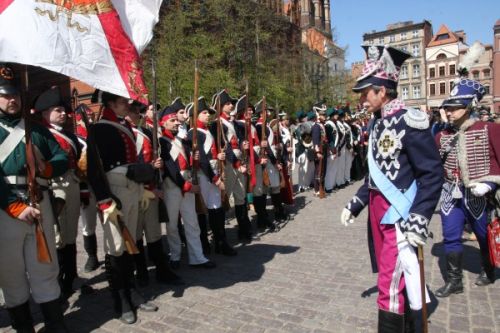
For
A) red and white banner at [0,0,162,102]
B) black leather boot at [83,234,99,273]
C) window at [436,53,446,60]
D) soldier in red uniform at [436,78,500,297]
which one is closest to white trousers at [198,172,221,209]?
black leather boot at [83,234,99,273]

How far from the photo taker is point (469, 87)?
4.77m

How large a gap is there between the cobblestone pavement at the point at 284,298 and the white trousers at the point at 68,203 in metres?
0.71

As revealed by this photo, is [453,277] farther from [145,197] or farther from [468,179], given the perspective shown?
[145,197]

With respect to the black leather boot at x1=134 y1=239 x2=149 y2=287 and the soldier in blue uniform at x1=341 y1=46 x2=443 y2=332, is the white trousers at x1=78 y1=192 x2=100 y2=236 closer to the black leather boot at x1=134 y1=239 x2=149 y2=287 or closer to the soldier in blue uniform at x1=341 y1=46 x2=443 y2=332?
the black leather boot at x1=134 y1=239 x2=149 y2=287

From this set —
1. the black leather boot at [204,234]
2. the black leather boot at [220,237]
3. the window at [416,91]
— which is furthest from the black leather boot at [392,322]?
the window at [416,91]

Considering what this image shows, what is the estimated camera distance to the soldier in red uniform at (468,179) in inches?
185

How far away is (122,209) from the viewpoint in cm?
423

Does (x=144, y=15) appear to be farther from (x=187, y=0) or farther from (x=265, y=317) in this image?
(x=187, y=0)

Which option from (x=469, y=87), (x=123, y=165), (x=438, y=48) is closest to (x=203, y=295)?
(x=123, y=165)

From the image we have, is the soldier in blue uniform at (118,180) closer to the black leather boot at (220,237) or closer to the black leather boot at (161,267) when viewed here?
the black leather boot at (161,267)

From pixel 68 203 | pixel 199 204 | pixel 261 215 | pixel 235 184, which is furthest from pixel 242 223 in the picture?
pixel 68 203

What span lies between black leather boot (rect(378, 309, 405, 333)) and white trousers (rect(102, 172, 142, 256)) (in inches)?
96.4

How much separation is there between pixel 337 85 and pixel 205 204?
27626mm

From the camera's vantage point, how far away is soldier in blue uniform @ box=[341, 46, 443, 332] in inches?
118
